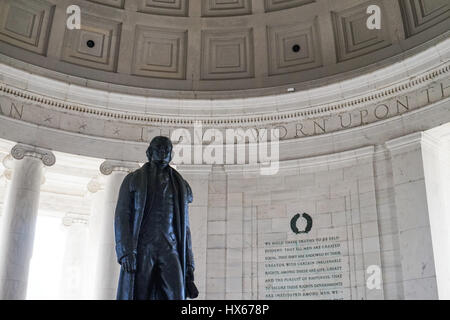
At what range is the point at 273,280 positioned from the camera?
58.0 ft

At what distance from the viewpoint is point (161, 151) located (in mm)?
10320

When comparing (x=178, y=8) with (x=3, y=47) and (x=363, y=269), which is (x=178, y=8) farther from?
(x=363, y=269)

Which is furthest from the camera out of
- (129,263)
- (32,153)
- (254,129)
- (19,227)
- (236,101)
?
(236,101)

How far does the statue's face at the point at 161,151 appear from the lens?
33.8 feet

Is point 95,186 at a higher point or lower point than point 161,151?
higher

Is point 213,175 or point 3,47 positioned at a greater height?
point 3,47

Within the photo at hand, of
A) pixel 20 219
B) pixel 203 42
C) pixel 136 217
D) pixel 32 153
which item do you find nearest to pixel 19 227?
pixel 20 219

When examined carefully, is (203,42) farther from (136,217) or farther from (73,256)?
(136,217)

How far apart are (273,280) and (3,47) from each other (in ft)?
33.6

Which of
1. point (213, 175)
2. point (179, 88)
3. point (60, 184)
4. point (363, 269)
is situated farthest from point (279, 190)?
point (60, 184)

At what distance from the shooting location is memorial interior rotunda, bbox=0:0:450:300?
16.6 m

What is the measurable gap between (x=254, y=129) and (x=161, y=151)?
9173 millimetres

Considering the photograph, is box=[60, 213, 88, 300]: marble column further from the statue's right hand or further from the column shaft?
the statue's right hand
